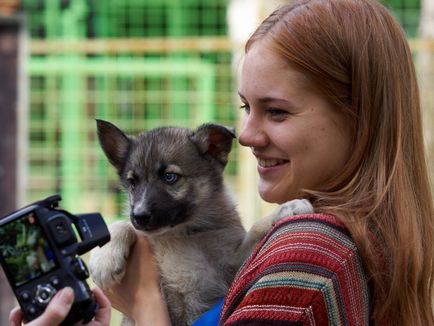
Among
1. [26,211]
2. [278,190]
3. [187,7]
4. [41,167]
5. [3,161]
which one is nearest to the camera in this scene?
[26,211]

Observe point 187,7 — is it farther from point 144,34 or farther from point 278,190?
point 278,190

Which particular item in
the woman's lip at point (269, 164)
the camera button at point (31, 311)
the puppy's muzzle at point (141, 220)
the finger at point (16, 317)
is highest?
the woman's lip at point (269, 164)

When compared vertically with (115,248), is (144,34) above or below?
above

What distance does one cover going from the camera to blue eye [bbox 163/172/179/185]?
3.28 metres

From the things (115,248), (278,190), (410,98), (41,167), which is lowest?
(41,167)

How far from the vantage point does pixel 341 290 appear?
206 centimetres

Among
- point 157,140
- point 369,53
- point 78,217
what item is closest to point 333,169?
point 369,53

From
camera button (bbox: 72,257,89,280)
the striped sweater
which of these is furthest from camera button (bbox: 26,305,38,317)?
the striped sweater

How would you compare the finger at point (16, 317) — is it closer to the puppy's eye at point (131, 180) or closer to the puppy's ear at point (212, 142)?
the puppy's eye at point (131, 180)

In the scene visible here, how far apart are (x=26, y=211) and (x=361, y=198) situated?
78cm

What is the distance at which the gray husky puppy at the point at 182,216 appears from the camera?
2.91 metres

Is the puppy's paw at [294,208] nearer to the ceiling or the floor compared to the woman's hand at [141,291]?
nearer to the ceiling

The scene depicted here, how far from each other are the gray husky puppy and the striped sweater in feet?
1.70

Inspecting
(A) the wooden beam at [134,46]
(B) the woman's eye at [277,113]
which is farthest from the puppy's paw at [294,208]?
(A) the wooden beam at [134,46]
